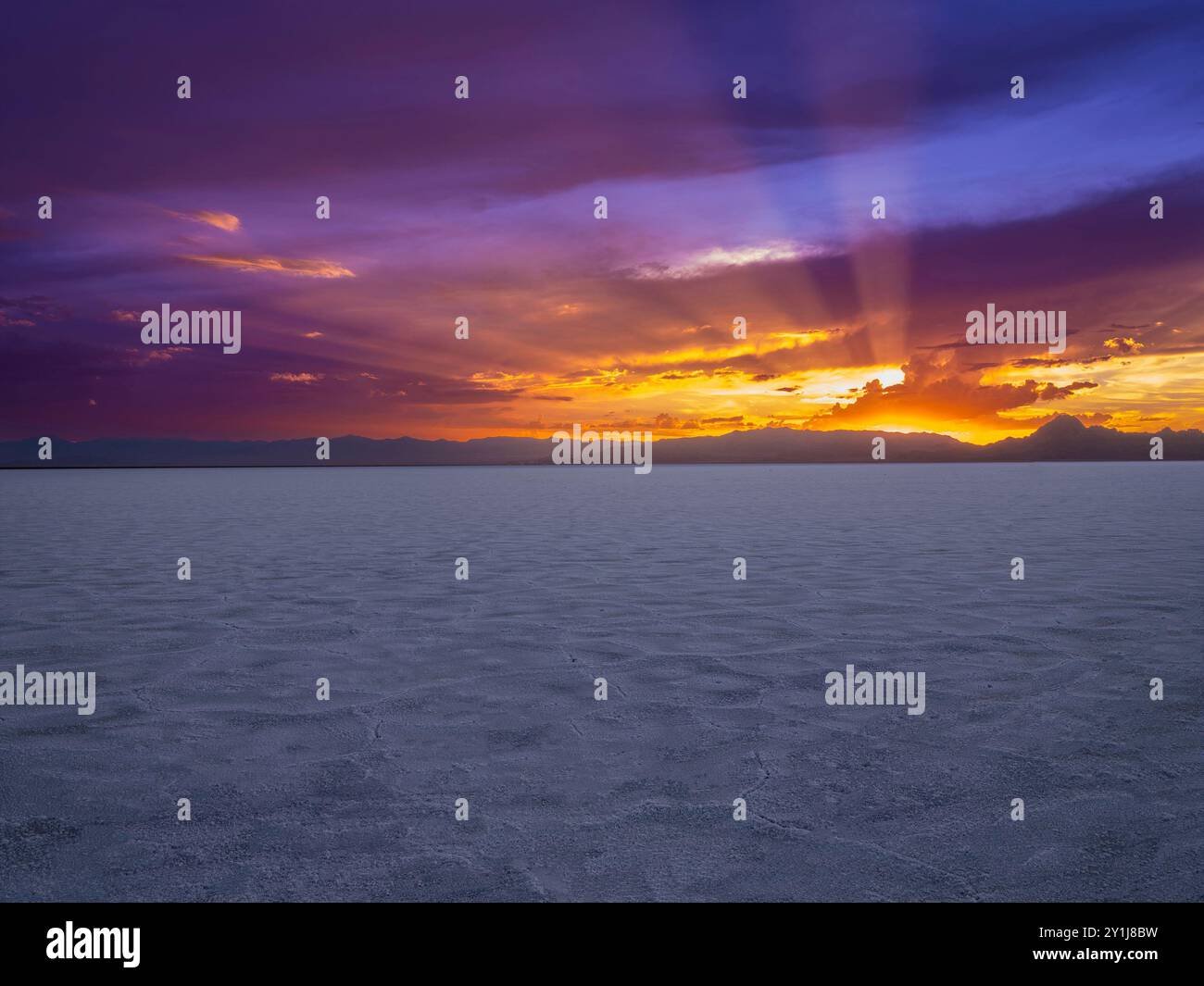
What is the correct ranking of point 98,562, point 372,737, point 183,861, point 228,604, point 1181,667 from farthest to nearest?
point 98,562, point 228,604, point 1181,667, point 372,737, point 183,861

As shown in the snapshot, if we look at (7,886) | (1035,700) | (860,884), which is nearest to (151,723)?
(7,886)

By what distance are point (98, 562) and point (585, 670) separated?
11.1m

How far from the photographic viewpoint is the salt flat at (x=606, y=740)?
146 inches

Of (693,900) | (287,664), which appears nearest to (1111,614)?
(693,900)

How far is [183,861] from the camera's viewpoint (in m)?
3.77

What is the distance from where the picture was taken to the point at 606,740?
538cm

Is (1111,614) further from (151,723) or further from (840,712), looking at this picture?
(151,723)

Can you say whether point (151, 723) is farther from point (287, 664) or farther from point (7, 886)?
point (7, 886)

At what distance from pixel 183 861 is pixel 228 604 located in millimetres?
7087

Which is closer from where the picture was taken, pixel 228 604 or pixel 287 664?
pixel 287 664

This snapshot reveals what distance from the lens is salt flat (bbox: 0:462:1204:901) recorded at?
12.2ft

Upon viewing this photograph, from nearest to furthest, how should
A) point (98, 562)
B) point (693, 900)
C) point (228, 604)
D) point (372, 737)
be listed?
point (693, 900) → point (372, 737) → point (228, 604) → point (98, 562)

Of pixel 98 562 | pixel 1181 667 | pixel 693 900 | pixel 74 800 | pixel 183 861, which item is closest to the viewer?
pixel 693 900

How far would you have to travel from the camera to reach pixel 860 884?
3.57 m
